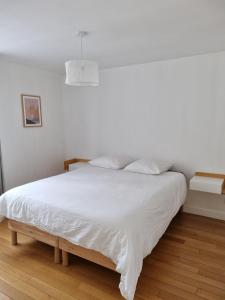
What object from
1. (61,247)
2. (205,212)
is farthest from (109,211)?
(205,212)

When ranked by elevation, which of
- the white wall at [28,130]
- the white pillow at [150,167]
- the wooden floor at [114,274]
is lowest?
the wooden floor at [114,274]

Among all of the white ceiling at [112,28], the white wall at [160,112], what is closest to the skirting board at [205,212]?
the white wall at [160,112]

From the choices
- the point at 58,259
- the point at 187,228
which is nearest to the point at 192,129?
the point at 187,228

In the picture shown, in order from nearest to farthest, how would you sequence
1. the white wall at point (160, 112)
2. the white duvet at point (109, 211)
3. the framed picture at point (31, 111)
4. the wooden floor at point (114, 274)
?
the white duvet at point (109, 211)
the wooden floor at point (114, 274)
the white wall at point (160, 112)
the framed picture at point (31, 111)

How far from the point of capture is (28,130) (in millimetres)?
3771

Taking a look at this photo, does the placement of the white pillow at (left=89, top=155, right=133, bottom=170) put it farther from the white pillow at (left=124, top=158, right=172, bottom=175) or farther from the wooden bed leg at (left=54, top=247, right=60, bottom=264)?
the wooden bed leg at (left=54, top=247, right=60, bottom=264)

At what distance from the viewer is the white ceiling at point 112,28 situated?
5.76ft

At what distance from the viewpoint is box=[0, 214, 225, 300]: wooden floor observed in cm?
183

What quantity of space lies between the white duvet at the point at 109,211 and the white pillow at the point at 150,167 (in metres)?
0.15

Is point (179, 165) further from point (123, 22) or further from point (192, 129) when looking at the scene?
point (123, 22)

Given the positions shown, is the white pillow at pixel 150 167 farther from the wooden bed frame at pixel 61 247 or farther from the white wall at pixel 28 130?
the white wall at pixel 28 130

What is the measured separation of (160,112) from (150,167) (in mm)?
927

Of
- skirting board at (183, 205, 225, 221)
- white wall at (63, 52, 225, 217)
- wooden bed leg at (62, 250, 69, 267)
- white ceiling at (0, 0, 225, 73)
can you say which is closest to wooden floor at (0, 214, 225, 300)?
wooden bed leg at (62, 250, 69, 267)

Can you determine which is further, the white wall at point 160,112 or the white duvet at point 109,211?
the white wall at point 160,112
